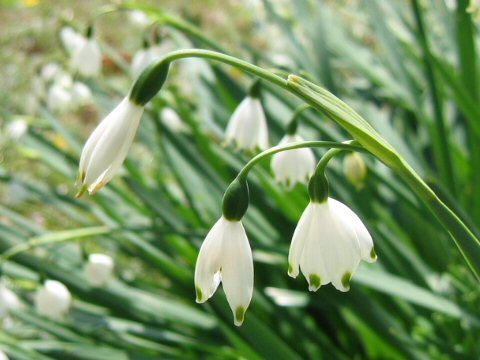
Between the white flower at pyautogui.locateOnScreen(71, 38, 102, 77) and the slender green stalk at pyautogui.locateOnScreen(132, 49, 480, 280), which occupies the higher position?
the white flower at pyautogui.locateOnScreen(71, 38, 102, 77)

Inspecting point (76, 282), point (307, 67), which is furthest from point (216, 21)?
point (76, 282)

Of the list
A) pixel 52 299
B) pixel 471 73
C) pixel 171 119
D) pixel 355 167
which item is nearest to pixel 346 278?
pixel 355 167

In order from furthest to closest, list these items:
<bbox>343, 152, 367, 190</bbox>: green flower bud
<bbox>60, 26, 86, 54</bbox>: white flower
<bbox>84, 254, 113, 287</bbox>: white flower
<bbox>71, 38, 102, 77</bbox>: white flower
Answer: <bbox>60, 26, 86, 54</bbox>: white flower
<bbox>71, 38, 102, 77</bbox>: white flower
<bbox>84, 254, 113, 287</bbox>: white flower
<bbox>343, 152, 367, 190</bbox>: green flower bud

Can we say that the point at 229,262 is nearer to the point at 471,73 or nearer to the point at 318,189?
the point at 318,189

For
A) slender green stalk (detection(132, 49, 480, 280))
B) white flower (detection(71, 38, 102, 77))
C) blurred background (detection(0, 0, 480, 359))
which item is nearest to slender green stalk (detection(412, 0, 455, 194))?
blurred background (detection(0, 0, 480, 359))

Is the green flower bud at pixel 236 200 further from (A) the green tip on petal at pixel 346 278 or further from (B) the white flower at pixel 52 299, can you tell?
(B) the white flower at pixel 52 299

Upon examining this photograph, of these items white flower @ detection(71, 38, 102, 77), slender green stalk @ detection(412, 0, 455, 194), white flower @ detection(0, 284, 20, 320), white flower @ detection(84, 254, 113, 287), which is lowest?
white flower @ detection(0, 284, 20, 320)

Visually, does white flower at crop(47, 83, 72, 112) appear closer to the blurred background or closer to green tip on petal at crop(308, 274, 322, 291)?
the blurred background
